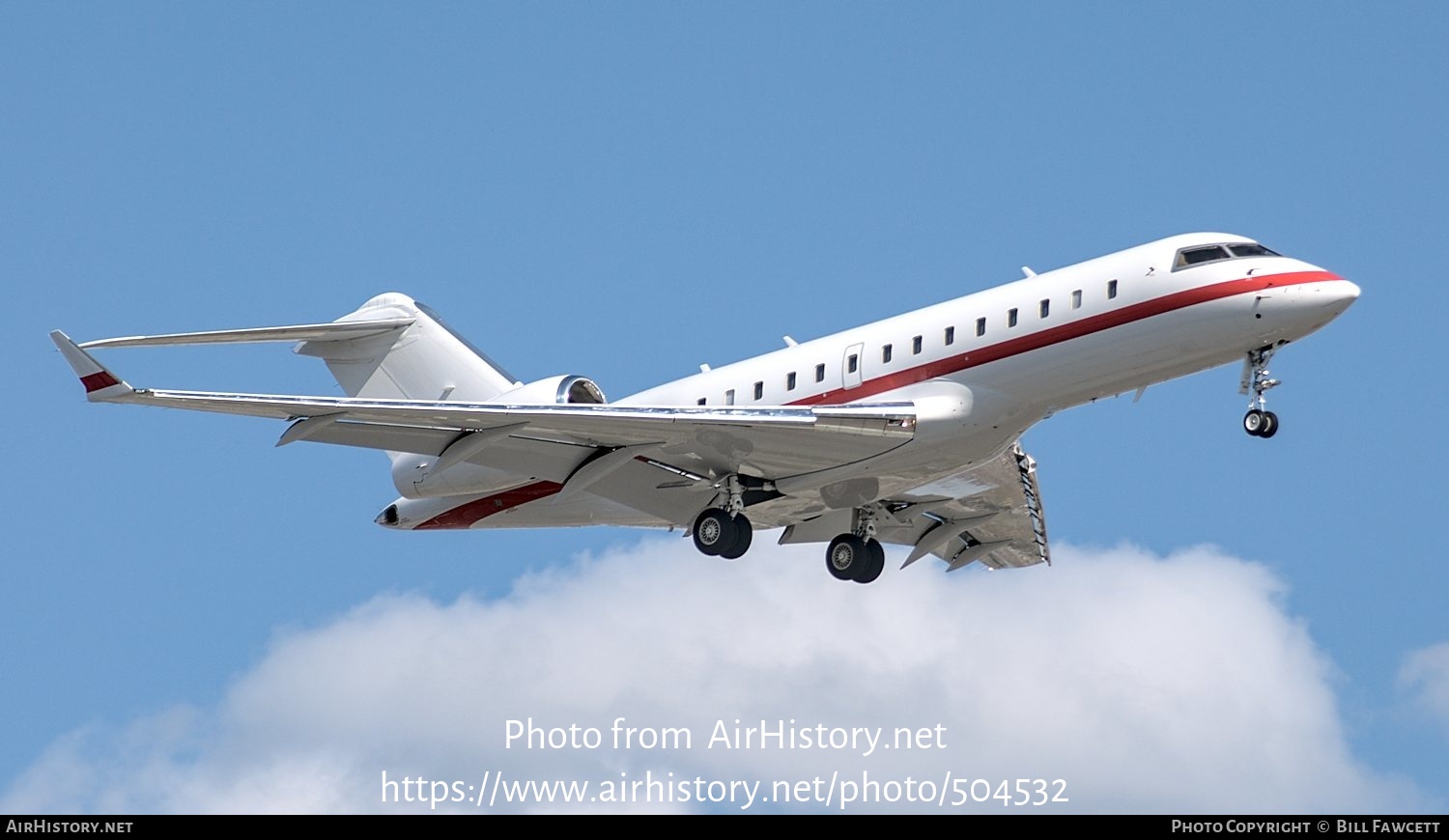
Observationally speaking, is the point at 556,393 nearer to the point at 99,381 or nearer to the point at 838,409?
the point at 838,409

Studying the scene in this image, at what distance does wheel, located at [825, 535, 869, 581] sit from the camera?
28203mm

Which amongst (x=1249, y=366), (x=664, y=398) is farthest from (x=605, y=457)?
(x=1249, y=366)

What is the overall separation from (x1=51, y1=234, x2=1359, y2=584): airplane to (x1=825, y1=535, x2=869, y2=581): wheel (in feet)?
0.09

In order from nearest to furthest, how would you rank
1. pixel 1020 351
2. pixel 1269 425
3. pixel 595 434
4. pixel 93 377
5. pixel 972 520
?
pixel 93 377, pixel 1269 425, pixel 1020 351, pixel 595 434, pixel 972 520

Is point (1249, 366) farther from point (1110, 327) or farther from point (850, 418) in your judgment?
point (850, 418)

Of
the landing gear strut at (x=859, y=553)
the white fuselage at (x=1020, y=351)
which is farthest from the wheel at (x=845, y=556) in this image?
the white fuselage at (x=1020, y=351)

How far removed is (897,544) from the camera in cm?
3011

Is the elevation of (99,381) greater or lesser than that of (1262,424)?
lesser

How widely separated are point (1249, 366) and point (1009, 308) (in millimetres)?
2832

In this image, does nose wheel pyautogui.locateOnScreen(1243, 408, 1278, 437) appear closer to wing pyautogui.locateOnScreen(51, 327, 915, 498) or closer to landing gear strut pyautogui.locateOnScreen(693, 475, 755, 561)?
wing pyautogui.locateOnScreen(51, 327, 915, 498)

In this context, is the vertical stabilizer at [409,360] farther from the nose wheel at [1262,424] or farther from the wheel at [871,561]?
the nose wheel at [1262,424]

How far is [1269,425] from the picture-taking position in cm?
2328

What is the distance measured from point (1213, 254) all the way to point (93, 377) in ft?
41.7

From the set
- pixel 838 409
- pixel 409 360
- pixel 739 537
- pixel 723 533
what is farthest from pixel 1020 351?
pixel 409 360
